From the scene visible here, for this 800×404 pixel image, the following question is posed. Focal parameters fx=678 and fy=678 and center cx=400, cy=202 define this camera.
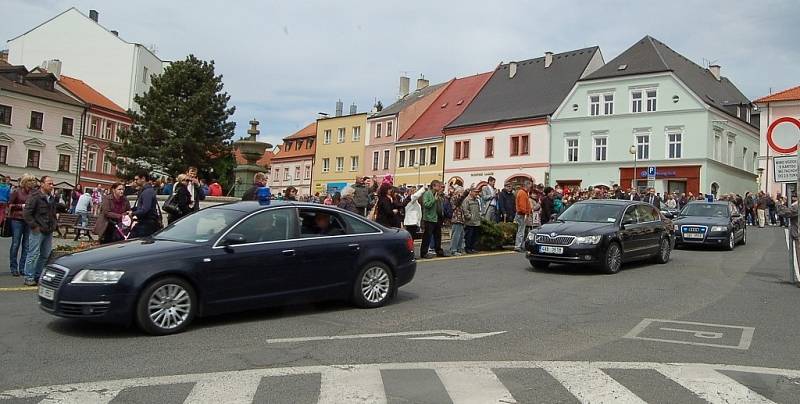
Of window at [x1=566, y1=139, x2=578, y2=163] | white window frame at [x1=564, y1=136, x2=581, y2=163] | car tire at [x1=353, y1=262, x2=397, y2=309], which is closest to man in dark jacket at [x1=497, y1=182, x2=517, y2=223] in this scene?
car tire at [x1=353, y1=262, x2=397, y2=309]

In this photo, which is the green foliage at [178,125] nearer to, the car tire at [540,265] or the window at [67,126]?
the window at [67,126]

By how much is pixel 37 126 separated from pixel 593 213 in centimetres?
5545

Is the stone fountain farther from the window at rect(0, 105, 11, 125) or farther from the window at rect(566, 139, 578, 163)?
the window at rect(0, 105, 11, 125)

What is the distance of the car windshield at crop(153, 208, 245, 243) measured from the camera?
8227 millimetres

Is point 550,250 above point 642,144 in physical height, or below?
below

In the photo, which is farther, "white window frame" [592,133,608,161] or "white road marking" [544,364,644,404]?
"white window frame" [592,133,608,161]

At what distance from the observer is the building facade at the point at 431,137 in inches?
2390

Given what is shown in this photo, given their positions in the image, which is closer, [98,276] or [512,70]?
[98,276]

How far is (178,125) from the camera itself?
52156 millimetres

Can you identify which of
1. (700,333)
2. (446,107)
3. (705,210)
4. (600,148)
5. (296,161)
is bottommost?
(700,333)

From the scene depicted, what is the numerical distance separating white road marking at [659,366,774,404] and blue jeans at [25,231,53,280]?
32.1 feet

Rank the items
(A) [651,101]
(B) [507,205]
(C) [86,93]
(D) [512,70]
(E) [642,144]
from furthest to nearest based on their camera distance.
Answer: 1. (C) [86,93]
2. (D) [512,70]
3. (E) [642,144]
4. (A) [651,101]
5. (B) [507,205]

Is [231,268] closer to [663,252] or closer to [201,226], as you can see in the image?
[201,226]

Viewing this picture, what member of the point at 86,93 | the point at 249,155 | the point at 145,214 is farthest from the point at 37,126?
the point at 145,214
